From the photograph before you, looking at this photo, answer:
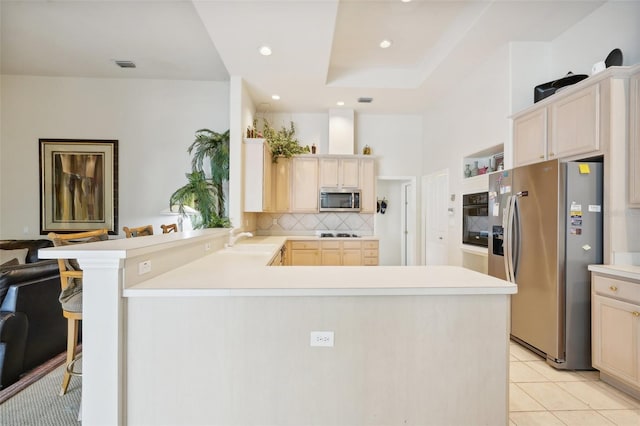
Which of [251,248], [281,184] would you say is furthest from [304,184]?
[251,248]

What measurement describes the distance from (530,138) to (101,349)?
3686mm

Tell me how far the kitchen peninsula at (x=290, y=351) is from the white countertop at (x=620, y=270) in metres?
1.18

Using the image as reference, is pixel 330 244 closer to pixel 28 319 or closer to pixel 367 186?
pixel 367 186

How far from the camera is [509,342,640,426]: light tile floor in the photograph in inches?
69.2

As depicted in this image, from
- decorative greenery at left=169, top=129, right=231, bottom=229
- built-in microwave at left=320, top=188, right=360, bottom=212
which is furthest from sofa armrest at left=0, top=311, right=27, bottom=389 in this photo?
built-in microwave at left=320, top=188, right=360, bottom=212

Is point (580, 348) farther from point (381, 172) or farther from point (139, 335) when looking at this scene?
point (381, 172)

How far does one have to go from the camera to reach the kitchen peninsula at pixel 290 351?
52.3 inches

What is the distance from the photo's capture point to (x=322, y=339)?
138 cm

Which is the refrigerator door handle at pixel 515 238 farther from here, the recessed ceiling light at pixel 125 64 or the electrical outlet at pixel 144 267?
the recessed ceiling light at pixel 125 64

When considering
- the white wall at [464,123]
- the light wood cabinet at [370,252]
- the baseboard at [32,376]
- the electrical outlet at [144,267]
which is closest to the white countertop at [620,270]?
the white wall at [464,123]

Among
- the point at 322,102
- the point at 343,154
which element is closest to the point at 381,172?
the point at 343,154

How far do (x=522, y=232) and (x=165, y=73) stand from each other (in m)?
5.17

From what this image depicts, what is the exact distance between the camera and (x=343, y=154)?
4.87 meters

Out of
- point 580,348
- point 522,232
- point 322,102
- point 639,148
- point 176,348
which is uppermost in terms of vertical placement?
point 322,102
